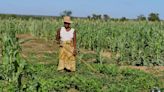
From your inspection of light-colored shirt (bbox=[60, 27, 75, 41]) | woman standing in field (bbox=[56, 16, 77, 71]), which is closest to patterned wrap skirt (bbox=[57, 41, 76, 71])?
woman standing in field (bbox=[56, 16, 77, 71])

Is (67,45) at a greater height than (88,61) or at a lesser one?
greater

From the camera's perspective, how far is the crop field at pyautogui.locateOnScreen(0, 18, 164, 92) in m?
9.23

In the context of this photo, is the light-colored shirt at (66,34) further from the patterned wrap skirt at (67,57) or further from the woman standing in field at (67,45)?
the patterned wrap skirt at (67,57)

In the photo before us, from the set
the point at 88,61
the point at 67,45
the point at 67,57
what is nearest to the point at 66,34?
the point at 67,45

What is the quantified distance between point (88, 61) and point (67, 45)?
3804 mm

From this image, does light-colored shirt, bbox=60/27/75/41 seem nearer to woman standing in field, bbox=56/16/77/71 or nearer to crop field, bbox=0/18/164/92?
woman standing in field, bbox=56/16/77/71

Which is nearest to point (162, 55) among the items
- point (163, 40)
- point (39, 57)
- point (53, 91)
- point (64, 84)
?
point (163, 40)

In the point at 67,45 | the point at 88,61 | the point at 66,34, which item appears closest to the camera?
the point at 66,34

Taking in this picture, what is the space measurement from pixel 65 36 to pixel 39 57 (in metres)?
4.66

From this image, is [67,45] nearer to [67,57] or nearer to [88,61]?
[67,57]

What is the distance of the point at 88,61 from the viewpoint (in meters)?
17.9

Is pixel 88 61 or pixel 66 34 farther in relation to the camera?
pixel 88 61

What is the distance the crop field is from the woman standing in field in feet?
0.99

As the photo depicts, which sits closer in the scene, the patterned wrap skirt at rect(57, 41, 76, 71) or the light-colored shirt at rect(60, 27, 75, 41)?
the light-colored shirt at rect(60, 27, 75, 41)
